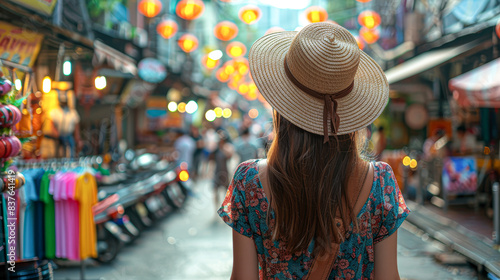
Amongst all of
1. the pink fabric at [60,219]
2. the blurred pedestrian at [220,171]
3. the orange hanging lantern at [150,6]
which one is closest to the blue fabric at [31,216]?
the pink fabric at [60,219]

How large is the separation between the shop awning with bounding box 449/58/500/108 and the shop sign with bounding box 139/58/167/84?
828 centimetres

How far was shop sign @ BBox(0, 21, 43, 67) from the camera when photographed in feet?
16.7

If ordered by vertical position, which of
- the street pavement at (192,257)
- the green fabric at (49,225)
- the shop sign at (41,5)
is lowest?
the street pavement at (192,257)

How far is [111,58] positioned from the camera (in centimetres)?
779

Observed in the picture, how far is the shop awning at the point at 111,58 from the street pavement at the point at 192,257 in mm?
3017

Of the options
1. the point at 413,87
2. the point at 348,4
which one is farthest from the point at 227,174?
the point at 348,4

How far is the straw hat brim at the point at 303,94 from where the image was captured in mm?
1669

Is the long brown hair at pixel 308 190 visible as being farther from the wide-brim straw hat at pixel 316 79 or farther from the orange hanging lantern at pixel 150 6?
the orange hanging lantern at pixel 150 6

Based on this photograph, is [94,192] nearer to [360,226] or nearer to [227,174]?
[360,226]

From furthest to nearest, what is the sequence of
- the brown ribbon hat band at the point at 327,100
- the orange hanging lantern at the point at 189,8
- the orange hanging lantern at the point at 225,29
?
the orange hanging lantern at the point at 225,29 → the orange hanging lantern at the point at 189,8 → the brown ribbon hat band at the point at 327,100

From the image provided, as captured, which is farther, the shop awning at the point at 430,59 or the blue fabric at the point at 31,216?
the shop awning at the point at 430,59

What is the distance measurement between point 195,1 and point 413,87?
310 inches

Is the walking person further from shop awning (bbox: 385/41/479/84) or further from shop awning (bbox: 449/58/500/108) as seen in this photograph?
shop awning (bbox: 385/41/479/84)

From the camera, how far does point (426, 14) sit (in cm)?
1577
